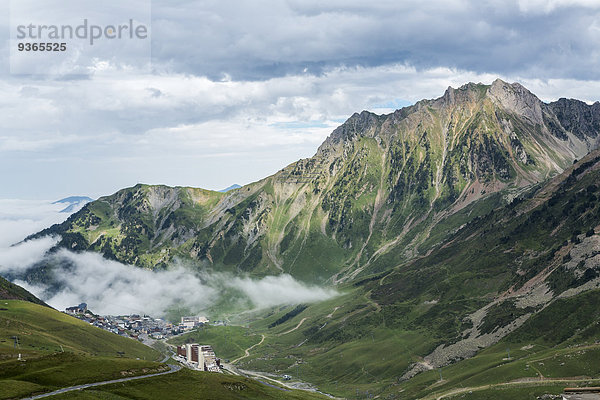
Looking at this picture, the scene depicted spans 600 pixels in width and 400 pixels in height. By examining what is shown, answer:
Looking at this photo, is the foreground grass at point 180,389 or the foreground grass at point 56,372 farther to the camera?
the foreground grass at point 180,389

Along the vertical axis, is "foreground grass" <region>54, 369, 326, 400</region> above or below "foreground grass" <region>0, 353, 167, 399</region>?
below

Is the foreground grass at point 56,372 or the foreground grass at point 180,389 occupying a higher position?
the foreground grass at point 56,372

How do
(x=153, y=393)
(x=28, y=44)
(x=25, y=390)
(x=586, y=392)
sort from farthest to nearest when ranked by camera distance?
(x=28, y=44) → (x=153, y=393) → (x=586, y=392) → (x=25, y=390)

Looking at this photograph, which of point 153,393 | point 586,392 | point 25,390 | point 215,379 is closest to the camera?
point 25,390

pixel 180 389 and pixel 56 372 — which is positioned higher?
pixel 56 372

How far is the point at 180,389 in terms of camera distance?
165 m

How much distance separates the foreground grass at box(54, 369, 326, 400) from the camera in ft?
479

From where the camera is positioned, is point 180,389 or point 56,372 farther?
point 180,389

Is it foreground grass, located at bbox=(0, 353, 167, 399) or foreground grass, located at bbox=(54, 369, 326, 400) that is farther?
foreground grass, located at bbox=(54, 369, 326, 400)

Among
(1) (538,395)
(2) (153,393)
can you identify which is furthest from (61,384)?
(1) (538,395)

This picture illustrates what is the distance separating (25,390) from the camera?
133 metres

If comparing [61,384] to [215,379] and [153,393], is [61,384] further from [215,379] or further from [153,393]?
[215,379]

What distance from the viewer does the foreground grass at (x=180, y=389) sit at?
5748 inches

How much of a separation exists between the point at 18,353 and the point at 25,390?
6074 centimetres
